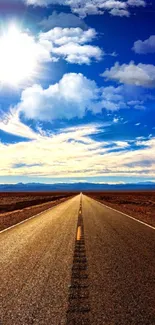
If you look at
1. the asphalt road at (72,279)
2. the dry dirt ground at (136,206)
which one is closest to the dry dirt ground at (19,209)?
the asphalt road at (72,279)

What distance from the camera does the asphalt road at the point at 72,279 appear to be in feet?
16.8

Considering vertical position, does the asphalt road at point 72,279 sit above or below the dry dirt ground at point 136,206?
below

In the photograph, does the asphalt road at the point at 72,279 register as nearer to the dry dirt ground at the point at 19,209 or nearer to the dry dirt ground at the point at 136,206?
the dry dirt ground at the point at 19,209

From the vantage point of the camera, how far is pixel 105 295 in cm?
602

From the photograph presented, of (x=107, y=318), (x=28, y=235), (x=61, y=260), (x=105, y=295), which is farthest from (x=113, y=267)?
(x=28, y=235)

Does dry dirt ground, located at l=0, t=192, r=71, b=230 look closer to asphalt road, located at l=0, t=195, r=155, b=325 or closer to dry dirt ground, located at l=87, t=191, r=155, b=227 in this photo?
asphalt road, located at l=0, t=195, r=155, b=325

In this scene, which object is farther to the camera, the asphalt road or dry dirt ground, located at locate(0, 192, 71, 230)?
dry dirt ground, located at locate(0, 192, 71, 230)

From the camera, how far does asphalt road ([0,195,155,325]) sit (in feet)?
16.8

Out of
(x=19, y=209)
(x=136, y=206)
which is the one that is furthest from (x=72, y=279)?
(x=136, y=206)

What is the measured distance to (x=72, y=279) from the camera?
7129 millimetres

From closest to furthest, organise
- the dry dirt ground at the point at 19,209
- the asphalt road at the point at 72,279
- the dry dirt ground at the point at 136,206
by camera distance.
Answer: the asphalt road at the point at 72,279 < the dry dirt ground at the point at 19,209 < the dry dirt ground at the point at 136,206

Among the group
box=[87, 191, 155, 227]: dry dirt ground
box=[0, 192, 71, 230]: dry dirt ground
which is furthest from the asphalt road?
box=[87, 191, 155, 227]: dry dirt ground

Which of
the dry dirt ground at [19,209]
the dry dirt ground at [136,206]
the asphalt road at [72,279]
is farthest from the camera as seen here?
the dry dirt ground at [136,206]

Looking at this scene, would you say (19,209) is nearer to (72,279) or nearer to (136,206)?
(136,206)
